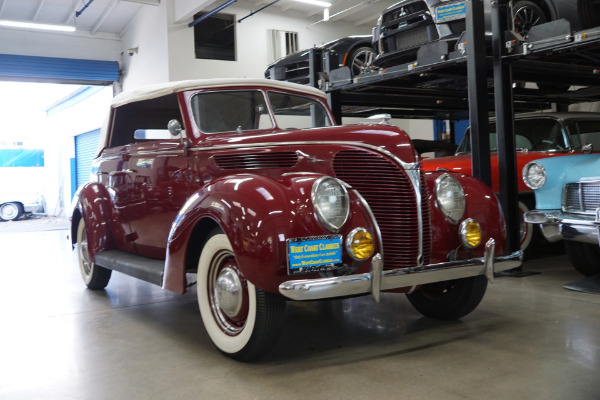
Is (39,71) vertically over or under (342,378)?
over

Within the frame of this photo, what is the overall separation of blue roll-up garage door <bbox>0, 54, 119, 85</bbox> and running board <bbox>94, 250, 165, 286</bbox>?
33.2ft

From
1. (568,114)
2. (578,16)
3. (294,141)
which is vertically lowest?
(294,141)

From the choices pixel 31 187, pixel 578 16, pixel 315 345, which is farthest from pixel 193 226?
pixel 31 187

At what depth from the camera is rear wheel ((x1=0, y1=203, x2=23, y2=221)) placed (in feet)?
58.9

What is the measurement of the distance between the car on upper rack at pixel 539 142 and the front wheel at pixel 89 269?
354cm

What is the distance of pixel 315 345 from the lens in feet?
10.5

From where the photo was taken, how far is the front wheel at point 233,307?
9.09 feet

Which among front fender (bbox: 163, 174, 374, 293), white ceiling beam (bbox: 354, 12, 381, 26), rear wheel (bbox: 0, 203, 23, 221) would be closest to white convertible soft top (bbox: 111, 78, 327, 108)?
front fender (bbox: 163, 174, 374, 293)

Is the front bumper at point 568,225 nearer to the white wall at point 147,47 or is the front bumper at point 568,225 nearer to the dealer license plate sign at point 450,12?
the dealer license plate sign at point 450,12

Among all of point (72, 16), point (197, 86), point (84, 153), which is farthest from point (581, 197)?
A: point (84, 153)

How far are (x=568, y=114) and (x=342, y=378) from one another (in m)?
4.66

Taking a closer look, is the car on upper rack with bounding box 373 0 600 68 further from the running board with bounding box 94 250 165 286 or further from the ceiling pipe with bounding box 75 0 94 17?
the ceiling pipe with bounding box 75 0 94 17

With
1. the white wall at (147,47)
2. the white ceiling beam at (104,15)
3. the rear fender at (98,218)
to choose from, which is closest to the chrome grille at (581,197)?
the rear fender at (98,218)

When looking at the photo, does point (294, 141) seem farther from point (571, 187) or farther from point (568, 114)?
point (568, 114)
